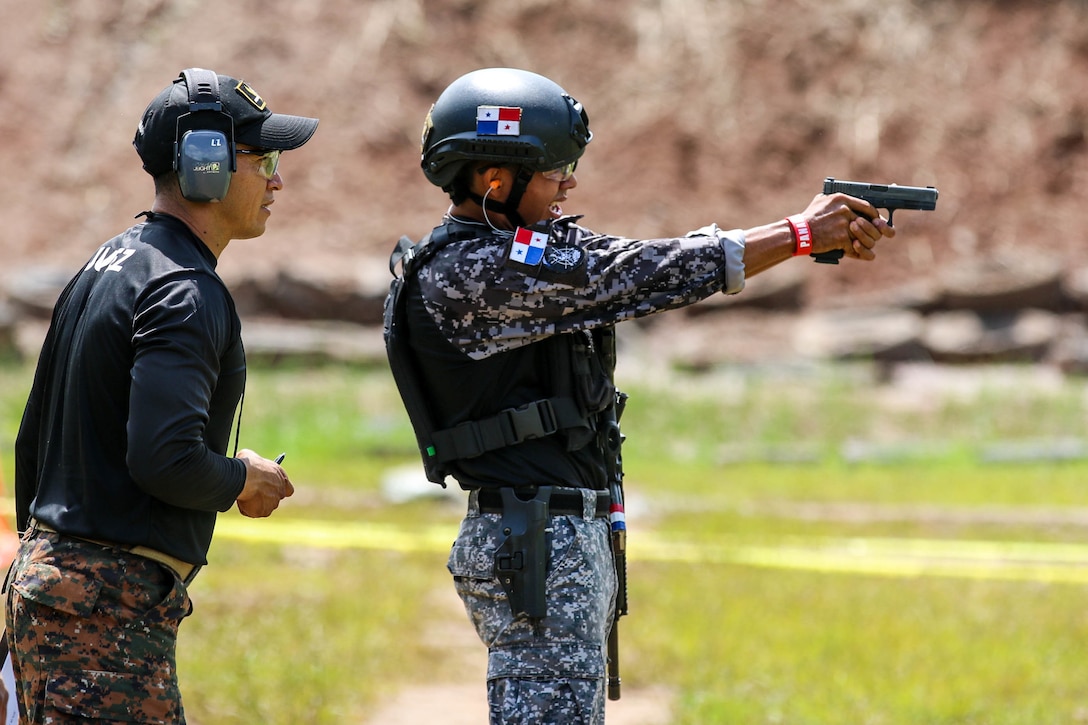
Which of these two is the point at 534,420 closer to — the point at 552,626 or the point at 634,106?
the point at 552,626

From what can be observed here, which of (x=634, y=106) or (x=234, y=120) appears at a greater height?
(x=634, y=106)

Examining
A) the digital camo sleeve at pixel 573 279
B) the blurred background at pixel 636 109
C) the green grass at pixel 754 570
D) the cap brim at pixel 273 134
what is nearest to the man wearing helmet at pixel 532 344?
the digital camo sleeve at pixel 573 279

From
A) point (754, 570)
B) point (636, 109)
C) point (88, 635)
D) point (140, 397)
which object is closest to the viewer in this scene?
point (140, 397)

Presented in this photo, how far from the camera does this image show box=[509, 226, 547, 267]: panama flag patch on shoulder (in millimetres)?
3514

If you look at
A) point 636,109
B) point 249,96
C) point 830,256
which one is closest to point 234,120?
point 249,96

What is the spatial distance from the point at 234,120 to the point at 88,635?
1.27 meters

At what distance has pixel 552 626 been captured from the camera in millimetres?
3539

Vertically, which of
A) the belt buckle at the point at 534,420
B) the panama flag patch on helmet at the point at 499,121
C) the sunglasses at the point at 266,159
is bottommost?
the belt buckle at the point at 534,420

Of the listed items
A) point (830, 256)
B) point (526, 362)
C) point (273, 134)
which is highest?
point (273, 134)

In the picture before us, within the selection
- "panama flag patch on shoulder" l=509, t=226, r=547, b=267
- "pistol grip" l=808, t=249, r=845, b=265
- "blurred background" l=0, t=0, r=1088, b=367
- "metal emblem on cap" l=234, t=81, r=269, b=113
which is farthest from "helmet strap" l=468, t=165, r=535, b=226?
"blurred background" l=0, t=0, r=1088, b=367

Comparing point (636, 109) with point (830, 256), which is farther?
point (636, 109)

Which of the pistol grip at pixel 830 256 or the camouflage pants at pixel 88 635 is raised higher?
the pistol grip at pixel 830 256

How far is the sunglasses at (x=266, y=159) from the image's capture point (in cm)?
349

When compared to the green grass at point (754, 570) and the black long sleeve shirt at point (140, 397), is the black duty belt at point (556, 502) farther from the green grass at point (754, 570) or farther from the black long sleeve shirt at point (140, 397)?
the green grass at point (754, 570)
